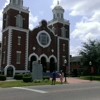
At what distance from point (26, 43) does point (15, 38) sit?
3.14 meters

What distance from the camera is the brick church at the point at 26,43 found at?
142 feet

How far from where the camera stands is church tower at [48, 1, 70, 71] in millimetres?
52969

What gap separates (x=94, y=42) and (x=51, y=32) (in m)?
11.8

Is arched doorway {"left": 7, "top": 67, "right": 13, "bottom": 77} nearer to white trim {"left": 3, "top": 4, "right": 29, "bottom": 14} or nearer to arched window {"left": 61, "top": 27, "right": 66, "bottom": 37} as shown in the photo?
white trim {"left": 3, "top": 4, "right": 29, "bottom": 14}

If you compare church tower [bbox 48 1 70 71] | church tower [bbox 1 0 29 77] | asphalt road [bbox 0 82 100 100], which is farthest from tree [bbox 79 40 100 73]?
asphalt road [bbox 0 82 100 100]

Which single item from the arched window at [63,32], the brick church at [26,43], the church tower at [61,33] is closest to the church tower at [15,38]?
the brick church at [26,43]

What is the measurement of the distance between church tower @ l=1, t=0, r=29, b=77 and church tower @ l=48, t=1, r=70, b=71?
1068 cm

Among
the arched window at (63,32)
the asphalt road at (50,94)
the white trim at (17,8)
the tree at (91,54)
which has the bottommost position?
the asphalt road at (50,94)

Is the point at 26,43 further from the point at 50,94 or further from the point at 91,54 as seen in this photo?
the point at 50,94

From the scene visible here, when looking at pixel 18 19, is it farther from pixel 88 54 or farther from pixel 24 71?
pixel 88 54

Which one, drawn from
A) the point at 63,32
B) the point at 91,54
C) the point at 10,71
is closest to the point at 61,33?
the point at 63,32

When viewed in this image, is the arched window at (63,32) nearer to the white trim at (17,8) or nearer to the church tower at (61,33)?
the church tower at (61,33)

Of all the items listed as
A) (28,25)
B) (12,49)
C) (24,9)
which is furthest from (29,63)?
(24,9)

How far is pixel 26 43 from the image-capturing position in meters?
45.9
